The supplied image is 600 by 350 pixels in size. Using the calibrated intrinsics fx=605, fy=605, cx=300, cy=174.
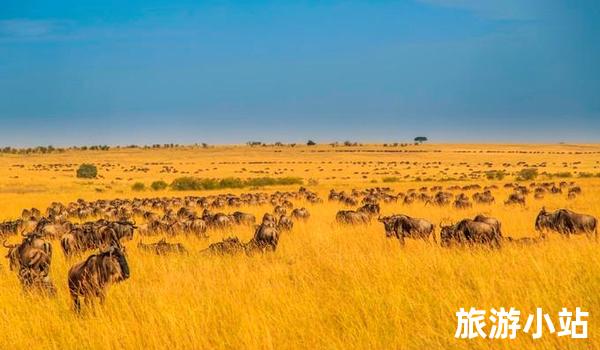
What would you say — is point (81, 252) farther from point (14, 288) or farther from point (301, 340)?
point (301, 340)

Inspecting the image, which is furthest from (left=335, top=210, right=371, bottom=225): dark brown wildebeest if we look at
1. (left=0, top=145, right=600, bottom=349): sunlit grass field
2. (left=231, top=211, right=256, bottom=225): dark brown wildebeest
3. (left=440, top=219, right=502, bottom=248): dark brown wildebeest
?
(left=0, top=145, right=600, bottom=349): sunlit grass field

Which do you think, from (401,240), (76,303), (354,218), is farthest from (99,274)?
(354,218)

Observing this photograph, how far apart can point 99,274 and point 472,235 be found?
865 centimetres

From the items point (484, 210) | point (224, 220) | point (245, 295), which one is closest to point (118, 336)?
point (245, 295)

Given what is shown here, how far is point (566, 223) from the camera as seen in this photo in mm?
16234

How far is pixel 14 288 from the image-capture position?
10641mm

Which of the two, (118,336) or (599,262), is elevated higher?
(599,262)

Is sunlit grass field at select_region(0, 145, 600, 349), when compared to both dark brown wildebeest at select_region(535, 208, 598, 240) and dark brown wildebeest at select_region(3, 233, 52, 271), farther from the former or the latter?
dark brown wildebeest at select_region(535, 208, 598, 240)

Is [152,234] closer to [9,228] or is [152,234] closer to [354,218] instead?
[9,228]

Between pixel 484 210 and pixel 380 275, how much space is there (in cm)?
2046

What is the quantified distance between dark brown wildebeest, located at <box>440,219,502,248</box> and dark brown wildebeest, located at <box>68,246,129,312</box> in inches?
304

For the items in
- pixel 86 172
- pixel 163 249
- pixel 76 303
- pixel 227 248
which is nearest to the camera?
pixel 76 303

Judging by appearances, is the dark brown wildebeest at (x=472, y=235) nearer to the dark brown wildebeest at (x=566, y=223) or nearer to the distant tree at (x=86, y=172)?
the dark brown wildebeest at (x=566, y=223)

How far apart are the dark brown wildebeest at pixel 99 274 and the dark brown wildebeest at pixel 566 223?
1142cm
